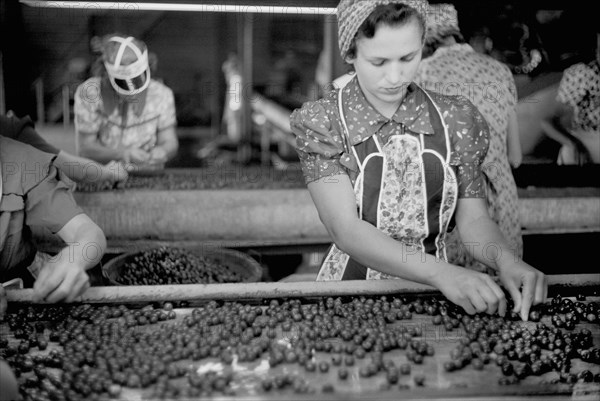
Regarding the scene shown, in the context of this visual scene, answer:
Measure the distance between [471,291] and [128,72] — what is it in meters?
2.99

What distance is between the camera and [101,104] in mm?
4562

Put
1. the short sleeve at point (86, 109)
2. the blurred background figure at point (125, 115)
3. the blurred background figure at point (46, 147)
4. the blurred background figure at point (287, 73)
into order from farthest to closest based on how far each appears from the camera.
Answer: the blurred background figure at point (287, 73) < the short sleeve at point (86, 109) < the blurred background figure at point (125, 115) < the blurred background figure at point (46, 147)

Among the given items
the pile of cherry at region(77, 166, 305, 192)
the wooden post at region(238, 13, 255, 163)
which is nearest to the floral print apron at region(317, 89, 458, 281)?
the pile of cherry at region(77, 166, 305, 192)

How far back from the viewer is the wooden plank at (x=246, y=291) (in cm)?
211

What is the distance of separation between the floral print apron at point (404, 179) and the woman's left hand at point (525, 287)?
1.22 feet

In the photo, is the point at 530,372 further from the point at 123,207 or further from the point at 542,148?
the point at 542,148

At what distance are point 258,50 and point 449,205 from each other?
11.9 metres

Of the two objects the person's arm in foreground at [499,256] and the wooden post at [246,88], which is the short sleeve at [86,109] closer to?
the person's arm in foreground at [499,256]

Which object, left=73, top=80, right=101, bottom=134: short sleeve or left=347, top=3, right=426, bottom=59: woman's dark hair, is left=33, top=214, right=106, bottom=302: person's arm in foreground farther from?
left=73, top=80, right=101, bottom=134: short sleeve

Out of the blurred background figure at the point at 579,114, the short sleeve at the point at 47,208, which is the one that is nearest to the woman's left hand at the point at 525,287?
the short sleeve at the point at 47,208

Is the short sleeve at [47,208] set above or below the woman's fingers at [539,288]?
above

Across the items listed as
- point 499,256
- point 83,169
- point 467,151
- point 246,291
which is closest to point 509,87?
point 467,151

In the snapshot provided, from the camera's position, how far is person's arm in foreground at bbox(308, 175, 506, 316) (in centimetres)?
195

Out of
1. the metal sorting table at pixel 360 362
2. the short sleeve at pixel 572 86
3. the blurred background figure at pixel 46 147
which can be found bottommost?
the metal sorting table at pixel 360 362
